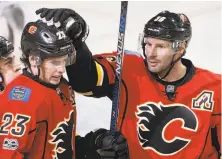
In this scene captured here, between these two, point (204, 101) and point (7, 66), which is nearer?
point (204, 101)

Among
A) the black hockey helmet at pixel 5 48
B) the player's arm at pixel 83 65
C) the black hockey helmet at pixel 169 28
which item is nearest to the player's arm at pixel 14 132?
the player's arm at pixel 83 65

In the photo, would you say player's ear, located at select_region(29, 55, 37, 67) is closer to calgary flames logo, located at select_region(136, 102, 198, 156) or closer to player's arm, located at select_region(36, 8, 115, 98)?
player's arm, located at select_region(36, 8, 115, 98)

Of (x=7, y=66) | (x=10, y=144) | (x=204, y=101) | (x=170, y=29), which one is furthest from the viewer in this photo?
(x=7, y=66)

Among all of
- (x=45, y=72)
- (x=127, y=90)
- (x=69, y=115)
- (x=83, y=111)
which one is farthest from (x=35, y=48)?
(x=83, y=111)

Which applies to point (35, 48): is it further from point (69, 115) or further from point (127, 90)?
point (127, 90)

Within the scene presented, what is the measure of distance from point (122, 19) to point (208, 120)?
18.5 inches

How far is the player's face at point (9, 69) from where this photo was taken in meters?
1.84

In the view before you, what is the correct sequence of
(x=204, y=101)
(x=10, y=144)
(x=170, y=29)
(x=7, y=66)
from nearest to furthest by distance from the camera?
(x=10, y=144) < (x=170, y=29) < (x=204, y=101) < (x=7, y=66)

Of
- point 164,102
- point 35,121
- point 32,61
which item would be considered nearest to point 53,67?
point 32,61

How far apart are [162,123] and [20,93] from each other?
53 cm

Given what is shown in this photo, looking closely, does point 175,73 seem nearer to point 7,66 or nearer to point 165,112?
point 165,112

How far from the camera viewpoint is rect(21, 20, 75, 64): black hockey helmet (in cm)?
153

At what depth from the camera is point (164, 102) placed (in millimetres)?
1759

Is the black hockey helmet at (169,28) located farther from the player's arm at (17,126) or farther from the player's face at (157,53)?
the player's arm at (17,126)
